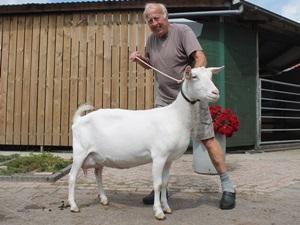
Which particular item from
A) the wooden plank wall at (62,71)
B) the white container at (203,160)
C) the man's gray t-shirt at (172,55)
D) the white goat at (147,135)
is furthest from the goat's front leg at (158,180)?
the wooden plank wall at (62,71)

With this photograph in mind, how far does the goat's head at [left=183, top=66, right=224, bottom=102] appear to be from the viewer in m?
4.59

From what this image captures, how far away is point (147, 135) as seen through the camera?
4836 mm

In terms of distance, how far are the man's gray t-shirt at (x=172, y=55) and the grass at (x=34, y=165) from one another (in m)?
3.07

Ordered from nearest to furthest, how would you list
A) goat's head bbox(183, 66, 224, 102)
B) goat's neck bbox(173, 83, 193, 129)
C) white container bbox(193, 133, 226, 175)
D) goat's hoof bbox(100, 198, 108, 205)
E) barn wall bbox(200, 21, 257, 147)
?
goat's head bbox(183, 66, 224, 102)
goat's neck bbox(173, 83, 193, 129)
goat's hoof bbox(100, 198, 108, 205)
white container bbox(193, 133, 226, 175)
barn wall bbox(200, 21, 257, 147)

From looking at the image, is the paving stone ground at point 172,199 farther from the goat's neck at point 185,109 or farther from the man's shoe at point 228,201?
the goat's neck at point 185,109

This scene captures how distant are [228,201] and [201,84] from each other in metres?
1.42

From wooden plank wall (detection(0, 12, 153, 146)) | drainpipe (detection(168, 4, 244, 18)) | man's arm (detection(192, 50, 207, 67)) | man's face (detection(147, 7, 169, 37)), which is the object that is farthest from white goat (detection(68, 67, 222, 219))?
drainpipe (detection(168, 4, 244, 18))

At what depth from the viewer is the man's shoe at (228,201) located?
521 centimetres

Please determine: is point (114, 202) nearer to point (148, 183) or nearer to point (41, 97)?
point (148, 183)

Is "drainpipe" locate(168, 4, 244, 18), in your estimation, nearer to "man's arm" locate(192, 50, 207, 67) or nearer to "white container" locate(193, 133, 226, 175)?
"white container" locate(193, 133, 226, 175)

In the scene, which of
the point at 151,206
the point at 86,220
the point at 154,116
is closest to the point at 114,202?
the point at 151,206

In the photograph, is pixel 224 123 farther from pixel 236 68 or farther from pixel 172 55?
pixel 236 68

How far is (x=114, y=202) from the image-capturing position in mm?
5570

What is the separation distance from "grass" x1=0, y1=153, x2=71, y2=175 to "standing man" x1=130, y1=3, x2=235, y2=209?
2849 millimetres
